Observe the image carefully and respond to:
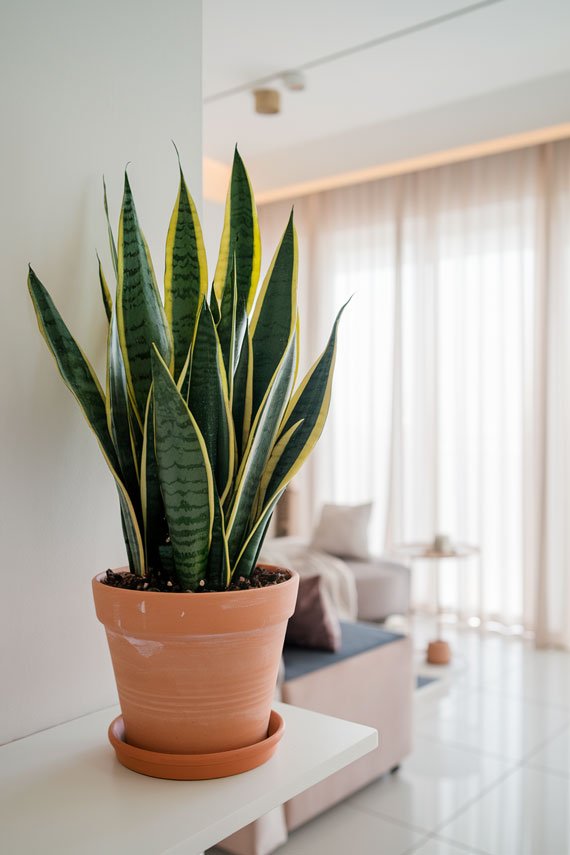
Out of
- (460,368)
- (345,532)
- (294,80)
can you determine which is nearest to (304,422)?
(294,80)

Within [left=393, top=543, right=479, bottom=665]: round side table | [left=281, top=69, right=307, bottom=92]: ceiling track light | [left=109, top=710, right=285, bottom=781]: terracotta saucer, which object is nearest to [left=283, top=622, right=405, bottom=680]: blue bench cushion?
[left=393, top=543, right=479, bottom=665]: round side table

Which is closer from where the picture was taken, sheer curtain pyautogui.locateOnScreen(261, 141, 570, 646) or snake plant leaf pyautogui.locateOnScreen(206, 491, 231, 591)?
snake plant leaf pyautogui.locateOnScreen(206, 491, 231, 591)

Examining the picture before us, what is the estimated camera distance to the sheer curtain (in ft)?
15.5

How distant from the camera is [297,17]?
3352 millimetres

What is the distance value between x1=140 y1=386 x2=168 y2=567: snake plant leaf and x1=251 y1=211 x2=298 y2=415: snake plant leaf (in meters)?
0.14

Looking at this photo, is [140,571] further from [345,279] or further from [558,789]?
[345,279]

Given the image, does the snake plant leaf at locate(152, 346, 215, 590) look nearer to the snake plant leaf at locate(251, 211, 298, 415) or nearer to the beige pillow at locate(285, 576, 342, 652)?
the snake plant leaf at locate(251, 211, 298, 415)

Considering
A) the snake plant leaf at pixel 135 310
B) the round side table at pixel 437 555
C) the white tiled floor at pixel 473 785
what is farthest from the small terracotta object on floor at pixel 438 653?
the snake plant leaf at pixel 135 310

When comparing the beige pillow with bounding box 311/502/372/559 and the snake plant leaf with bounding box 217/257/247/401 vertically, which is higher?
the snake plant leaf with bounding box 217/257/247/401

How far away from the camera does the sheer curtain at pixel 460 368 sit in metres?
4.73

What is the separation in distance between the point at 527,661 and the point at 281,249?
395cm

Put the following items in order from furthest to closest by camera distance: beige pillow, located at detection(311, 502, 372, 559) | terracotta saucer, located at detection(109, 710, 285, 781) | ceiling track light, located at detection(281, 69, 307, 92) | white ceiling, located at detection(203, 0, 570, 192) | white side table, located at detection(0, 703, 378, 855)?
beige pillow, located at detection(311, 502, 372, 559) → ceiling track light, located at detection(281, 69, 307, 92) → white ceiling, located at detection(203, 0, 570, 192) → terracotta saucer, located at detection(109, 710, 285, 781) → white side table, located at detection(0, 703, 378, 855)

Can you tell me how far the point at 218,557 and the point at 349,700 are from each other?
6.37 feet

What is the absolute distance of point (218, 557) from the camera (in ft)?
2.95
